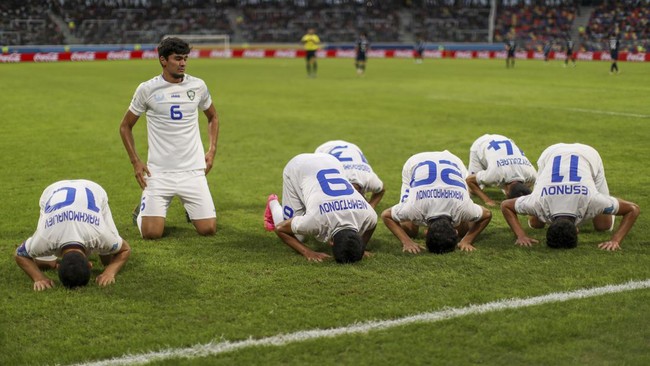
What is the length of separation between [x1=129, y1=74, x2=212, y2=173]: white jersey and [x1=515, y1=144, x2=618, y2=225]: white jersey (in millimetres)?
3722

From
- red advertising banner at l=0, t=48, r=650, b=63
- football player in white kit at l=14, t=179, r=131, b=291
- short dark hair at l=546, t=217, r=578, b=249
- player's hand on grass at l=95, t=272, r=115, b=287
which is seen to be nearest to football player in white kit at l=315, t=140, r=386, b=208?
short dark hair at l=546, t=217, r=578, b=249

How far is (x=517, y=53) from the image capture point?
203 feet

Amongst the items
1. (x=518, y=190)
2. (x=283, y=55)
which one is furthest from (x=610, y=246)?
(x=283, y=55)

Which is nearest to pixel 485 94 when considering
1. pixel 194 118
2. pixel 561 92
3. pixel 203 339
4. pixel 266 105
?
pixel 561 92

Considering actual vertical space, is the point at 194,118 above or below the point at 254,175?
above

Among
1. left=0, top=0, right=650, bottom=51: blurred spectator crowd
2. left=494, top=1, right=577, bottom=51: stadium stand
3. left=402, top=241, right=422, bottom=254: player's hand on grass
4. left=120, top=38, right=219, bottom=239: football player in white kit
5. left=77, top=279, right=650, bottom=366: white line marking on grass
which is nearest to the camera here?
left=77, top=279, right=650, bottom=366: white line marking on grass

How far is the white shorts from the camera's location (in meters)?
8.57

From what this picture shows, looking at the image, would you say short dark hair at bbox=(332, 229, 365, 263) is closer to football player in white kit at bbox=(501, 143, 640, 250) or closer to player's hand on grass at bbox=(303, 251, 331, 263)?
player's hand on grass at bbox=(303, 251, 331, 263)

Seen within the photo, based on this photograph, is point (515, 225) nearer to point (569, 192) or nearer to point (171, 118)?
point (569, 192)

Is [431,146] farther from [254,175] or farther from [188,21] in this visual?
[188,21]

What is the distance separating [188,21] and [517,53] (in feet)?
107

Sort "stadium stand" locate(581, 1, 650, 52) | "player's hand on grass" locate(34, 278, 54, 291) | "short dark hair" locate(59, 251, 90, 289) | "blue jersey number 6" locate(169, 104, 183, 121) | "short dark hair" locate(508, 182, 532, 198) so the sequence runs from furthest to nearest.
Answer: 1. "stadium stand" locate(581, 1, 650, 52)
2. "short dark hair" locate(508, 182, 532, 198)
3. "blue jersey number 6" locate(169, 104, 183, 121)
4. "player's hand on grass" locate(34, 278, 54, 291)
5. "short dark hair" locate(59, 251, 90, 289)

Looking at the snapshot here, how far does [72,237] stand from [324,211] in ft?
7.12

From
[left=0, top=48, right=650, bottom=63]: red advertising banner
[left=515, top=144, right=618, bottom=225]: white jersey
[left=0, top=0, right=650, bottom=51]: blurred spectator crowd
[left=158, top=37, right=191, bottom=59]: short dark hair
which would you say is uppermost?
[left=158, top=37, right=191, bottom=59]: short dark hair
